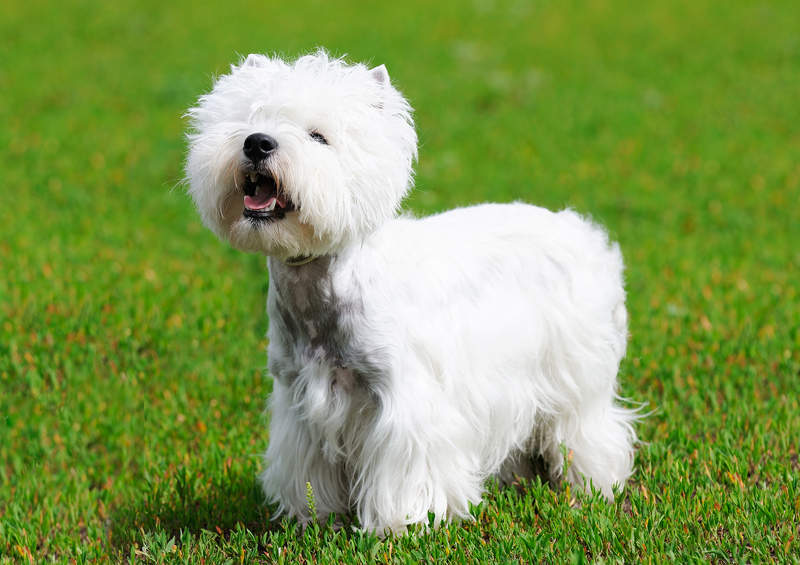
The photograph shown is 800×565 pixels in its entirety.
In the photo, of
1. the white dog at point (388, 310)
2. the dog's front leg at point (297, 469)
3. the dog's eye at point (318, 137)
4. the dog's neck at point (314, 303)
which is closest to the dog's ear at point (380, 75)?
the white dog at point (388, 310)

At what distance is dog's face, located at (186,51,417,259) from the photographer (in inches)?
135

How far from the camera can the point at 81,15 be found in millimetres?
16000

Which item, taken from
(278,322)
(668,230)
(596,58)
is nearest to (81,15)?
(596,58)

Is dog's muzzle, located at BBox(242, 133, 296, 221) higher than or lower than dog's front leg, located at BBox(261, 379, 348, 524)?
higher

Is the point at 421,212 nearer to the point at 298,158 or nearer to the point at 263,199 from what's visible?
the point at 263,199

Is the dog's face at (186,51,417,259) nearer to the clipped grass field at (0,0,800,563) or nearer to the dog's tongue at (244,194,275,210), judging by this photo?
the dog's tongue at (244,194,275,210)

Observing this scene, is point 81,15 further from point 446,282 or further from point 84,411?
point 446,282

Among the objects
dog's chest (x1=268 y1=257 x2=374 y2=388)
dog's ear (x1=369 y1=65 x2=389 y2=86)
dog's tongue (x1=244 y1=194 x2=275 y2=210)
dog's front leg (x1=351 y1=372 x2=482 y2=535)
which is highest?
dog's ear (x1=369 y1=65 x2=389 y2=86)

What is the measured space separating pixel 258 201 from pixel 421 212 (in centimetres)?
457

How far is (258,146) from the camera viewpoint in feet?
11.1

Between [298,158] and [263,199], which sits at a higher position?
[298,158]

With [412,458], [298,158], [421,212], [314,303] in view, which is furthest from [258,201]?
[421,212]

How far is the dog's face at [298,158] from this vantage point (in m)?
3.42

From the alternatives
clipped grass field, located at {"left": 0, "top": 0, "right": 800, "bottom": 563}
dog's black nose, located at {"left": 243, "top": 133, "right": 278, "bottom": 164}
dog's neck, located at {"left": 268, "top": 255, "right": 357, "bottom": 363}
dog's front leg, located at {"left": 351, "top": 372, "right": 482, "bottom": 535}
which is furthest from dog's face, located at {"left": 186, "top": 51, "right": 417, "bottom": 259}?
clipped grass field, located at {"left": 0, "top": 0, "right": 800, "bottom": 563}
